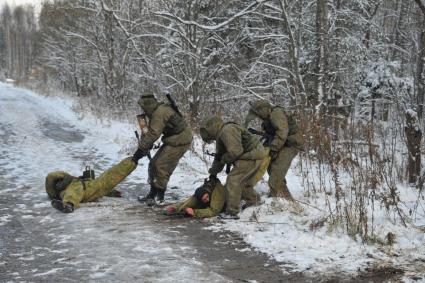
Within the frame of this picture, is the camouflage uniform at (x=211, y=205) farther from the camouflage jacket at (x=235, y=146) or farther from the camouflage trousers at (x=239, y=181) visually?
the camouflage jacket at (x=235, y=146)

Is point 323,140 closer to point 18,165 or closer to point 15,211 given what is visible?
point 15,211

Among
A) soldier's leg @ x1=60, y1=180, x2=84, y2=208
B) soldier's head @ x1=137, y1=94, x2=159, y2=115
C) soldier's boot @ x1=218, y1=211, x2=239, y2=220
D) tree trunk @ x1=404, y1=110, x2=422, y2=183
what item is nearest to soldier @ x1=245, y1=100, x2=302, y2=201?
soldier's boot @ x1=218, y1=211, x2=239, y2=220

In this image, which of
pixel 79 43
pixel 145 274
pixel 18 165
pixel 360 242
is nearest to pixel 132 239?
pixel 145 274

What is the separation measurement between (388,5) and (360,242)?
29439 mm

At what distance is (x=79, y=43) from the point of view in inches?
1198

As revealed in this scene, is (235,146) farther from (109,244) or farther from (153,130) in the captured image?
(109,244)

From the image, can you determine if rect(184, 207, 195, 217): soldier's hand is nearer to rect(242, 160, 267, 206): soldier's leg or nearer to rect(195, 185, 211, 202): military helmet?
rect(195, 185, 211, 202): military helmet

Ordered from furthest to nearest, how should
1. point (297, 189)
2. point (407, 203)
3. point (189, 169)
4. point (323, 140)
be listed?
1. point (189, 169)
2. point (323, 140)
3. point (297, 189)
4. point (407, 203)

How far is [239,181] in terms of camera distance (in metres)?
6.53

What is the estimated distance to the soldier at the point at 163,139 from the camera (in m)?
7.30

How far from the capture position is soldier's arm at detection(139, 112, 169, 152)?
7258 mm

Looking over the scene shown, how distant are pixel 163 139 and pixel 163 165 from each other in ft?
1.31

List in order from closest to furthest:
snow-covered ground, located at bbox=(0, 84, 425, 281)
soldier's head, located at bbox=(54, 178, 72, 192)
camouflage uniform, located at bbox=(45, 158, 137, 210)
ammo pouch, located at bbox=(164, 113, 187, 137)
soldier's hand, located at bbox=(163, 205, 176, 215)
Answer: snow-covered ground, located at bbox=(0, 84, 425, 281), soldier's hand, located at bbox=(163, 205, 176, 215), camouflage uniform, located at bbox=(45, 158, 137, 210), soldier's head, located at bbox=(54, 178, 72, 192), ammo pouch, located at bbox=(164, 113, 187, 137)

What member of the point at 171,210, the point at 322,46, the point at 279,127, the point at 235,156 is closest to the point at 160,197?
the point at 171,210
